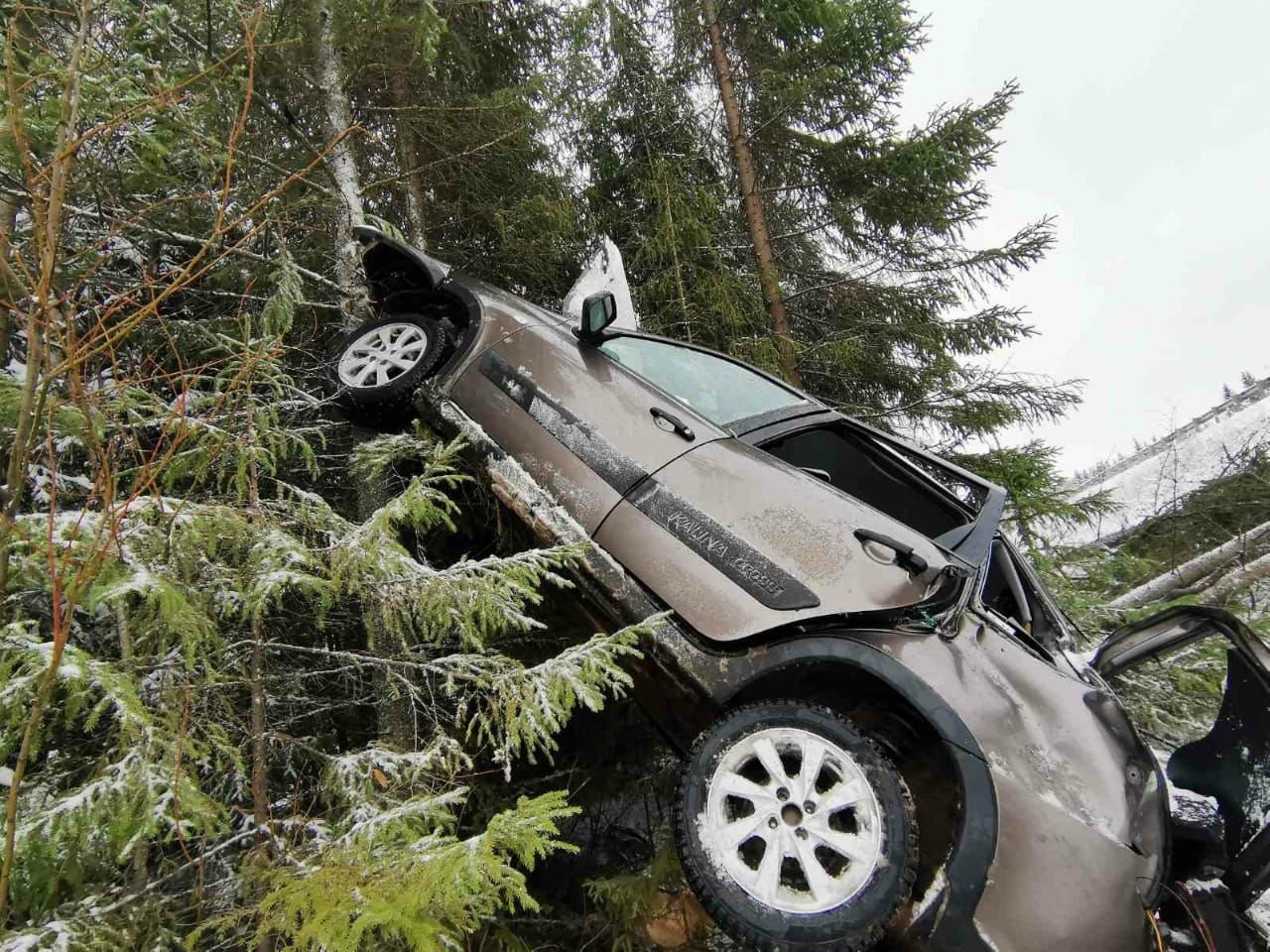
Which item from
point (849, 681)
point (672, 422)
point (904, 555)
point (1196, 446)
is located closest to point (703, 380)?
point (672, 422)

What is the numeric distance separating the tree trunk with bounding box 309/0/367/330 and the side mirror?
1.71 metres

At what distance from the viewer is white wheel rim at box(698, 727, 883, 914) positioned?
2.09 meters

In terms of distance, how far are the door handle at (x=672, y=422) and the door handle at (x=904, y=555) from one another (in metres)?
0.86

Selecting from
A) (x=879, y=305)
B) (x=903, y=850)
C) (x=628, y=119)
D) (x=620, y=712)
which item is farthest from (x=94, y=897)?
(x=628, y=119)

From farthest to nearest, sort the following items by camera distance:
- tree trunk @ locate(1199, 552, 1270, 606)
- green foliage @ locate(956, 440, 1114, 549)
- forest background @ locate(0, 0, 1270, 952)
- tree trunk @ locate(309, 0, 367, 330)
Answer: green foliage @ locate(956, 440, 1114, 549) → tree trunk @ locate(1199, 552, 1270, 606) → tree trunk @ locate(309, 0, 367, 330) → forest background @ locate(0, 0, 1270, 952)

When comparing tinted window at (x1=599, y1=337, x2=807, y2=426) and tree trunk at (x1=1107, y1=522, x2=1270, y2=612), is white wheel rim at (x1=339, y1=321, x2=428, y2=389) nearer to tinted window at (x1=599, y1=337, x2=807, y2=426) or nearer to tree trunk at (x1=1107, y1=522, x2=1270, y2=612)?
tinted window at (x1=599, y1=337, x2=807, y2=426)

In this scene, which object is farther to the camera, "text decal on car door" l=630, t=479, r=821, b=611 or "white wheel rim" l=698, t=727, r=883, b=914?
"text decal on car door" l=630, t=479, r=821, b=611

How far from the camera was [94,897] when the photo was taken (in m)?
2.00

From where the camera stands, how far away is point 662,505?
9.38 ft

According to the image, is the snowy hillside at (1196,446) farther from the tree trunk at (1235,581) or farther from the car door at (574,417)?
the car door at (574,417)

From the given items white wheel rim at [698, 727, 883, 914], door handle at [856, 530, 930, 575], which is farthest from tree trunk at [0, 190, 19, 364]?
door handle at [856, 530, 930, 575]

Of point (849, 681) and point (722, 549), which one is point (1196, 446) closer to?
Answer: point (849, 681)

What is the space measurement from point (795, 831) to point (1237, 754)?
1472 mm

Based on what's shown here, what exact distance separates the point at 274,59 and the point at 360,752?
4.71 m
